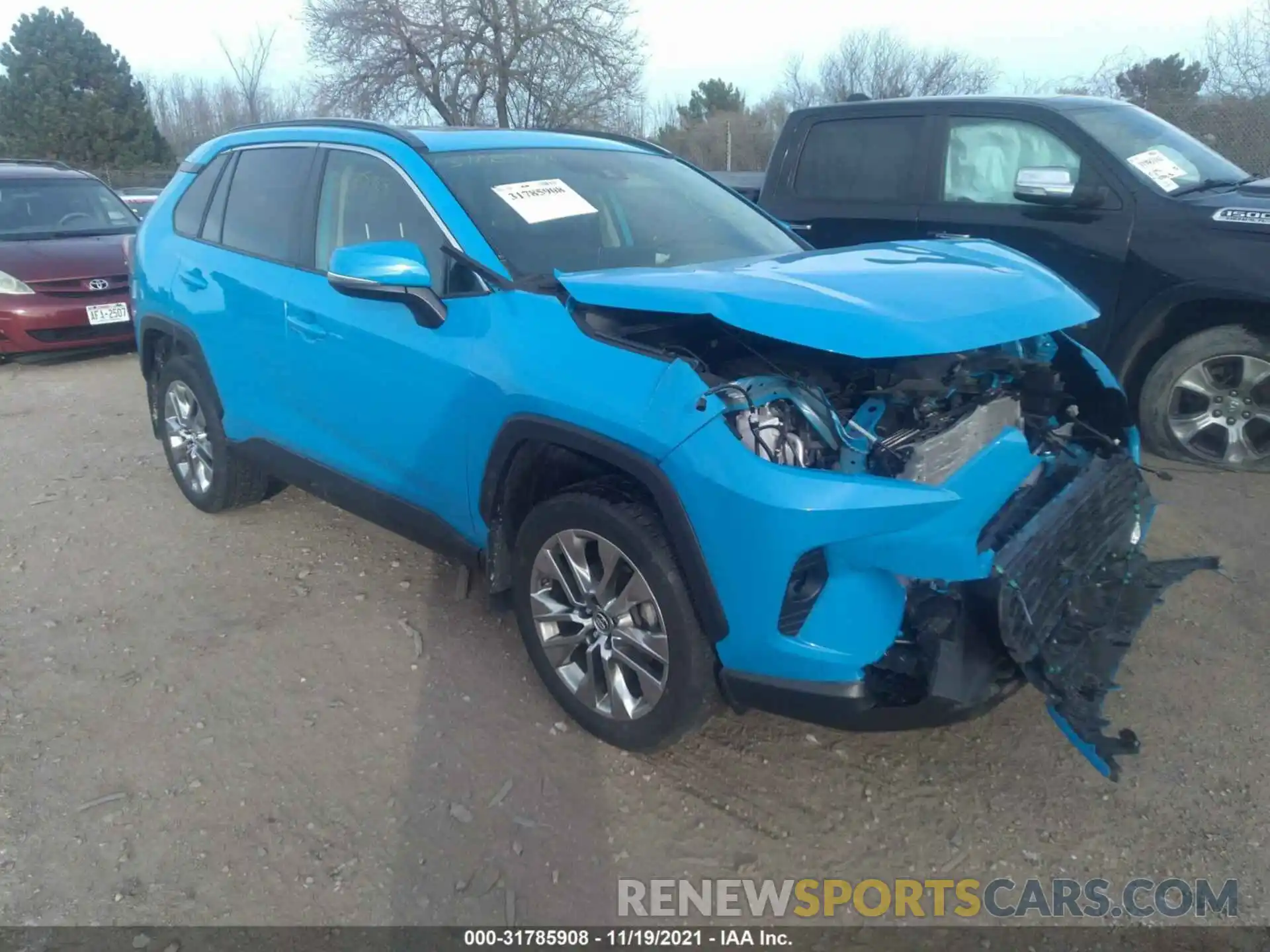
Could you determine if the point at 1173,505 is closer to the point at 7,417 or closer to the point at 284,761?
the point at 284,761

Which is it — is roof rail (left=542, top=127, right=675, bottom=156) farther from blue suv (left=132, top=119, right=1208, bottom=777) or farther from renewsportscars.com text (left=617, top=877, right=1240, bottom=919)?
renewsportscars.com text (left=617, top=877, right=1240, bottom=919)

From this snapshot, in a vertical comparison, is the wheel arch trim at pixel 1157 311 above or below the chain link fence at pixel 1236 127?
below

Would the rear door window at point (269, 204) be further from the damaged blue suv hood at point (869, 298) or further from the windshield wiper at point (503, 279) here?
the damaged blue suv hood at point (869, 298)

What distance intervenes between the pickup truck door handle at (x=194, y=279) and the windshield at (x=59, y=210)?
19.0 feet

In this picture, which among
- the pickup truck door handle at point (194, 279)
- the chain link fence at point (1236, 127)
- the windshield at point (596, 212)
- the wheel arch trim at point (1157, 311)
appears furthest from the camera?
the chain link fence at point (1236, 127)

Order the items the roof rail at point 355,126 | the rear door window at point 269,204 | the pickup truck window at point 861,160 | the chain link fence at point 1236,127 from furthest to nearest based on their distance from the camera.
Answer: the chain link fence at point 1236,127 < the pickup truck window at point 861,160 < the rear door window at point 269,204 < the roof rail at point 355,126

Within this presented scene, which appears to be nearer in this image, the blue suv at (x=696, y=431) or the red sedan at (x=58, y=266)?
the blue suv at (x=696, y=431)

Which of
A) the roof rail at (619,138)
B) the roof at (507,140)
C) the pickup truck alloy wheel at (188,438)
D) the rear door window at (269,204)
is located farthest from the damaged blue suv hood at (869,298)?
the pickup truck alloy wheel at (188,438)

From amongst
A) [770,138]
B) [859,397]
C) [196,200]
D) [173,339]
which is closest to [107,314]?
[173,339]

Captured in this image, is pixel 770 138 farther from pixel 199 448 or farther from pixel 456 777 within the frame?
pixel 456 777

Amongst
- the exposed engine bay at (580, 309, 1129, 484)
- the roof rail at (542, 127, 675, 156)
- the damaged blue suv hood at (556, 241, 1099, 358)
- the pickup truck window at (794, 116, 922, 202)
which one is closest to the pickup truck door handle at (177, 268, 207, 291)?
the roof rail at (542, 127, 675, 156)

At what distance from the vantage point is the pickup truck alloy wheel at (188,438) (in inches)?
191

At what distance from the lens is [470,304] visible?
3170 mm

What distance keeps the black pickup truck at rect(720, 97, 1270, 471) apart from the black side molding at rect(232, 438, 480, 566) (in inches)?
99.7
